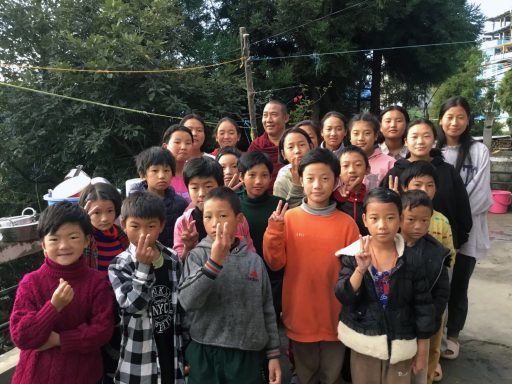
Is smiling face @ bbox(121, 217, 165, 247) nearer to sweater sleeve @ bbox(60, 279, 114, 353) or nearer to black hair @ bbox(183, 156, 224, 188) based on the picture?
sweater sleeve @ bbox(60, 279, 114, 353)

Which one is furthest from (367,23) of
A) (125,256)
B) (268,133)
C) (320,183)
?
(125,256)

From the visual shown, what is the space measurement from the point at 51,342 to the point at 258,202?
132 cm

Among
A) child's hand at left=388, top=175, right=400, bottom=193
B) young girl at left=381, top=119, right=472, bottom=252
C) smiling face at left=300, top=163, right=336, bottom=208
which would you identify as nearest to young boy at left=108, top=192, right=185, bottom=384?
smiling face at left=300, top=163, right=336, bottom=208

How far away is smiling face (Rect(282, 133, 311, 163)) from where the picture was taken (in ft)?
9.32

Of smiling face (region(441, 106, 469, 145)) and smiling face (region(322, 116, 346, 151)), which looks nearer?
smiling face (region(441, 106, 469, 145))

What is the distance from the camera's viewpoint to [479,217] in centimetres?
284

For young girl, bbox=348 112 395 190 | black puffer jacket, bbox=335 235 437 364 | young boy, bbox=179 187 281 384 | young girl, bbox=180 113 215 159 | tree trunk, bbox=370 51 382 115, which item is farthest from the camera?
tree trunk, bbox=370 51 382 115

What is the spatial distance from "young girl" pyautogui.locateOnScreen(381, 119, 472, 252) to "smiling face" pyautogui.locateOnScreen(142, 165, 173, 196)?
4.88 ft

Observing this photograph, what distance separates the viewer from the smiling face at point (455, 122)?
9.29 ft

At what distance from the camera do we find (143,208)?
5.94 feet

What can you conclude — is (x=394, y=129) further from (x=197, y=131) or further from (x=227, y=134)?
(x=197, y=131)

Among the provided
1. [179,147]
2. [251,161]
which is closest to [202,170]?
[251,161]

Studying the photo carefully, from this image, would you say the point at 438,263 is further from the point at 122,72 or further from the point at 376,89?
the point at 376,89

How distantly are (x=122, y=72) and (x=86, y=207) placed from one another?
5230mm
